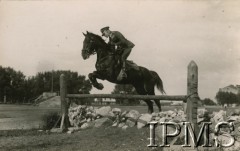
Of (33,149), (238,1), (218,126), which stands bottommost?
(33,149)

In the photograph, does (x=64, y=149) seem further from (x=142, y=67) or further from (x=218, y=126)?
(x=142, y=67)

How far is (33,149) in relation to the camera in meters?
7.83

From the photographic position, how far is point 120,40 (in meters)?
11.1

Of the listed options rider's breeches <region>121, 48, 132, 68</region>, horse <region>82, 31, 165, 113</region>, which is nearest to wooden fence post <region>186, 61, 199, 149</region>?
rider's breeches <region>121, 48, 132, 68</region>

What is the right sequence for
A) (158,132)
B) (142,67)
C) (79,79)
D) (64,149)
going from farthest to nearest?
(79,79) < (142,67) < (158,132) < (64,149)

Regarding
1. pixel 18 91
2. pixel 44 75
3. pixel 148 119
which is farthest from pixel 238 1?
pixel 44 75

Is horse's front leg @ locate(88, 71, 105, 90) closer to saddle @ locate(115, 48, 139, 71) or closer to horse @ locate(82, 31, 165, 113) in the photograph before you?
horse @ locate(82, 31, 165, 113)

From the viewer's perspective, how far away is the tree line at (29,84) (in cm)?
5975

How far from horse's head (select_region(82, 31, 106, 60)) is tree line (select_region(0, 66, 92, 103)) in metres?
46.9

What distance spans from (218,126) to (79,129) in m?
4.80

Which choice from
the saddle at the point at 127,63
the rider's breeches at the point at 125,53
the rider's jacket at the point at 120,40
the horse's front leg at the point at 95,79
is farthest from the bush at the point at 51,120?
the rider's jacket at the point at 120,40

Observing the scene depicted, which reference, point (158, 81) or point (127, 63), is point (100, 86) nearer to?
point (127, 63)

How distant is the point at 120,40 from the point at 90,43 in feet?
3.04

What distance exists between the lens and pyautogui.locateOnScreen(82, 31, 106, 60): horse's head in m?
11.3
